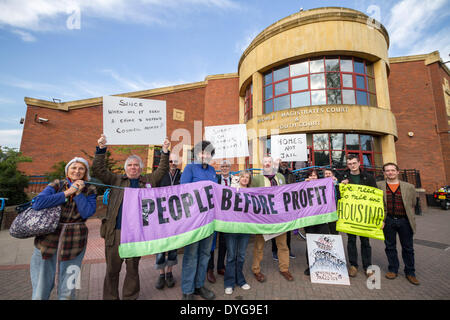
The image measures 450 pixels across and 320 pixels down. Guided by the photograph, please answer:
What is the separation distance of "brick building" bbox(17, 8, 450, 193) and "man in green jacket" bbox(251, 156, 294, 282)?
8.36 m

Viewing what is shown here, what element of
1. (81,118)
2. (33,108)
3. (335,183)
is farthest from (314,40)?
(33,108)

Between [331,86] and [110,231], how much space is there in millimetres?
13718

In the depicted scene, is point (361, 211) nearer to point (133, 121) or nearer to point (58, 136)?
point (133, 121)

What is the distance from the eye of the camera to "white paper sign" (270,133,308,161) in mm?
5656

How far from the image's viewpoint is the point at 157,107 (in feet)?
11.3

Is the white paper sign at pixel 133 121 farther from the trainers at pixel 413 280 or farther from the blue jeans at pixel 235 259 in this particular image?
the trainers at pixel 413 280

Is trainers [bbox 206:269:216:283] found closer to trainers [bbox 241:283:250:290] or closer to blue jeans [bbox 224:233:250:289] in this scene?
blue jeans [bbox 224:233:250:289]

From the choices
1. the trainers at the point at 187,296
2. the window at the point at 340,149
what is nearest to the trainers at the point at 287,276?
the trainers at the point at 187,296

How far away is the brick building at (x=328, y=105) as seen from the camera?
11695 mm

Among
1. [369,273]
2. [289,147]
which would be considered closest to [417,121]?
[289,147]

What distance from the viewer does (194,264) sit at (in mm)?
2795

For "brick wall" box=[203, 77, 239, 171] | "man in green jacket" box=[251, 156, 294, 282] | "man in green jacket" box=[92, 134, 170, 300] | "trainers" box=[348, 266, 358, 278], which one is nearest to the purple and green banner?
"man in green jacket" box=[92, 134, 170, 300]

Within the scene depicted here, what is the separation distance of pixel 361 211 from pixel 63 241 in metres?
4.59
